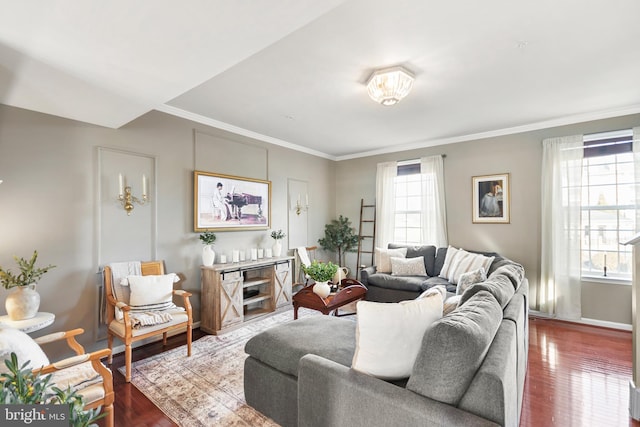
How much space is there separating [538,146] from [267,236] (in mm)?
4219

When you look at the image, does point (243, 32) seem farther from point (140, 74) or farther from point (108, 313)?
point (108, 313)

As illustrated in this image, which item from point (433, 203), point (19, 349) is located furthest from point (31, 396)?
point (433, 203)

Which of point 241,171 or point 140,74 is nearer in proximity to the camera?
point 140,74

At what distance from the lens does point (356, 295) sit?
12.7 ft

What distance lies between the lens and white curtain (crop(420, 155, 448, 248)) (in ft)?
16.4

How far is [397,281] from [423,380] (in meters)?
3.13

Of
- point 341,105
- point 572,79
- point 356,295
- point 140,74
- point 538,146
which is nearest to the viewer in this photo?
point 140,74

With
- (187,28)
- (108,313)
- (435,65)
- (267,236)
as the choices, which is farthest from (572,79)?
(108,313)

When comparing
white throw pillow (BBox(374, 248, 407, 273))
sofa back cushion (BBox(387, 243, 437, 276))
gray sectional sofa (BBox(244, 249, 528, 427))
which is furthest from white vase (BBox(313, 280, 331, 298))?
sofa back cushion (BBox(387, 243, 437, 276))

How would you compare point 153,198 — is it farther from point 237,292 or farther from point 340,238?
point 340,238

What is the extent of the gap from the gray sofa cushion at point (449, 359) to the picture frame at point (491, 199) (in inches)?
148

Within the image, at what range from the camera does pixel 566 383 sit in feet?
8.33

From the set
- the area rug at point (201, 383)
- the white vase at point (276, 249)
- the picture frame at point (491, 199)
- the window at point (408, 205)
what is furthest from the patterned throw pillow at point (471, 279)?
the white vase at point (276, 249)

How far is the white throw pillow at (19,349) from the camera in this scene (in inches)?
59.5
